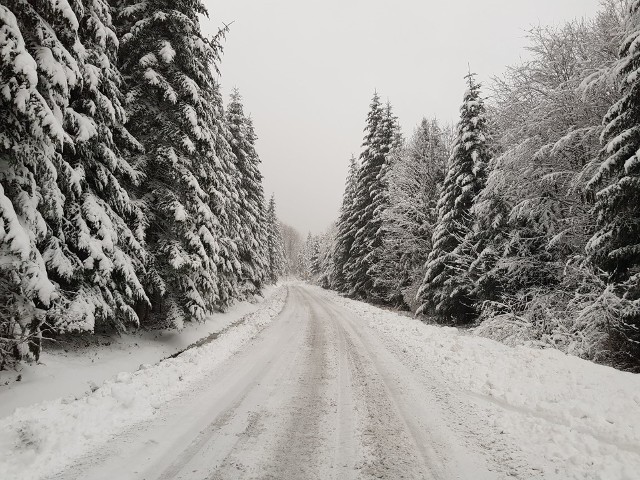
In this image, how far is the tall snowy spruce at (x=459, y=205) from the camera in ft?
55.9

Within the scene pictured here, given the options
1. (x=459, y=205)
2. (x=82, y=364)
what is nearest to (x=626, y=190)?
(x=459, y=205)

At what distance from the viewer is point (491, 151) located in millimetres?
16719

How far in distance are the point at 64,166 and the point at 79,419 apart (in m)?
5.22

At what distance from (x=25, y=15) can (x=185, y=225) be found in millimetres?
6173

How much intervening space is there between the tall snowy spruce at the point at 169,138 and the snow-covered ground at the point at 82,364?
82 cm

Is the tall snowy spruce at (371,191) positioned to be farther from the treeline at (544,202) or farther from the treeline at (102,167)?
the treeline at (102,167)

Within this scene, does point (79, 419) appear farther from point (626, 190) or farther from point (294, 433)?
point (626, 190)

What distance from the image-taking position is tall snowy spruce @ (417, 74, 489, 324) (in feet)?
55.9

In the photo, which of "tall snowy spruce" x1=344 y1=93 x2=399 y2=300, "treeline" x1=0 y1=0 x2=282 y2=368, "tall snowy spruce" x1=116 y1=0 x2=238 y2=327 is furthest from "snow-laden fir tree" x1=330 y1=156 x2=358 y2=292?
"tall snowy spruce" x1=116 y1=0 x2=238 y2=327

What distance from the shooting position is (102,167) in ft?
28.4

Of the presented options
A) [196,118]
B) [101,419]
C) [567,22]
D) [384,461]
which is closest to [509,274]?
[567,22]

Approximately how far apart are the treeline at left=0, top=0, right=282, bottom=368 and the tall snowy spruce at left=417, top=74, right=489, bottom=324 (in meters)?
10.7

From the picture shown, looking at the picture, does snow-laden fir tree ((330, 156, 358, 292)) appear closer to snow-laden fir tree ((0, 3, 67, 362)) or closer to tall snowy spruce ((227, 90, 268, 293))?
tall snowy spruce ((227, 90, 268, 293))

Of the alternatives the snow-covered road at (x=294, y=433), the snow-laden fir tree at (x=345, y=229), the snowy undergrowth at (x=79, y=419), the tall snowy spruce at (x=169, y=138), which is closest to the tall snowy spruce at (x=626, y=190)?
the snow-covered road at (x=294, y=433)
